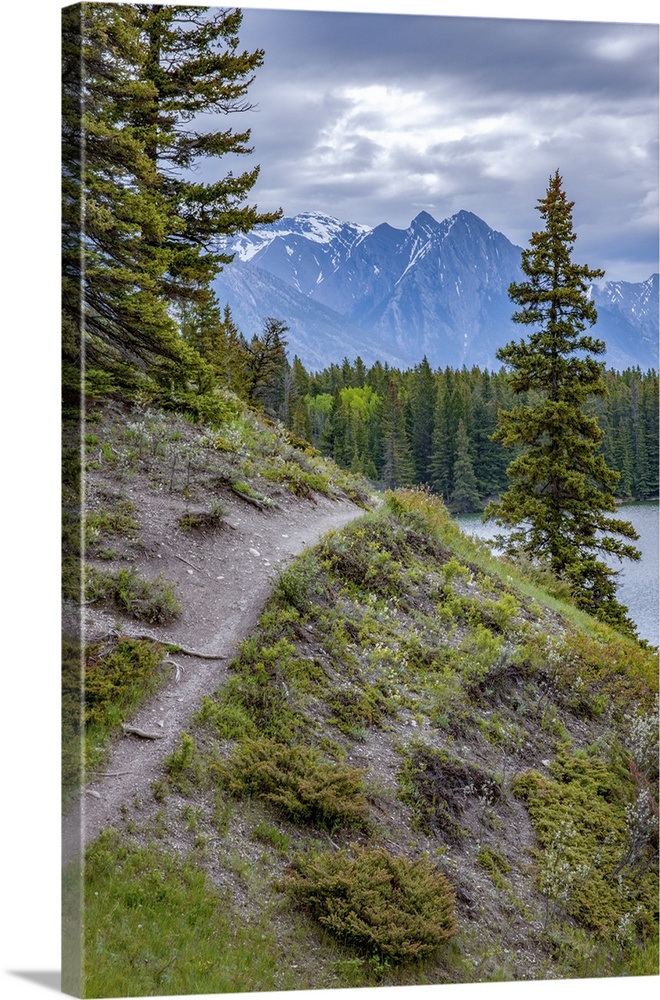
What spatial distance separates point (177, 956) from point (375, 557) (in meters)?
5.02

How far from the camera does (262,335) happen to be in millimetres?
8328

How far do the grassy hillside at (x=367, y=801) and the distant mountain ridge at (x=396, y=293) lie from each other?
1423mm

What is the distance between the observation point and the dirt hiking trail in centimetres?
618

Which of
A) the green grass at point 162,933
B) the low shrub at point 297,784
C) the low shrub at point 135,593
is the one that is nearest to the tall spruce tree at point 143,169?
the low shrub at point 135,593

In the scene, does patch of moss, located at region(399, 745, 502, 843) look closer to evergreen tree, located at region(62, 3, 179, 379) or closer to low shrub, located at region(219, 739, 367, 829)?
low shrub, located at region(219, 739, 367, 829)

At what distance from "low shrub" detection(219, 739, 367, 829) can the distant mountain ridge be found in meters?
3.71

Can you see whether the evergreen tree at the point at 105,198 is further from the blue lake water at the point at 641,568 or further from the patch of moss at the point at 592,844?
the patch of moss at the point at 592,844

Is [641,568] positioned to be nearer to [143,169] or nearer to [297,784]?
[297,784]

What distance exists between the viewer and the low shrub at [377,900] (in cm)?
627

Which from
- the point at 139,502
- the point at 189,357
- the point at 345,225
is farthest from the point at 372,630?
the point at 345,225

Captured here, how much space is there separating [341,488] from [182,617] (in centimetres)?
379

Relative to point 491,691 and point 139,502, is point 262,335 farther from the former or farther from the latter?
point 491,691

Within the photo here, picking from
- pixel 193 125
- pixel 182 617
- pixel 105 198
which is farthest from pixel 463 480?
pixel 105 198
